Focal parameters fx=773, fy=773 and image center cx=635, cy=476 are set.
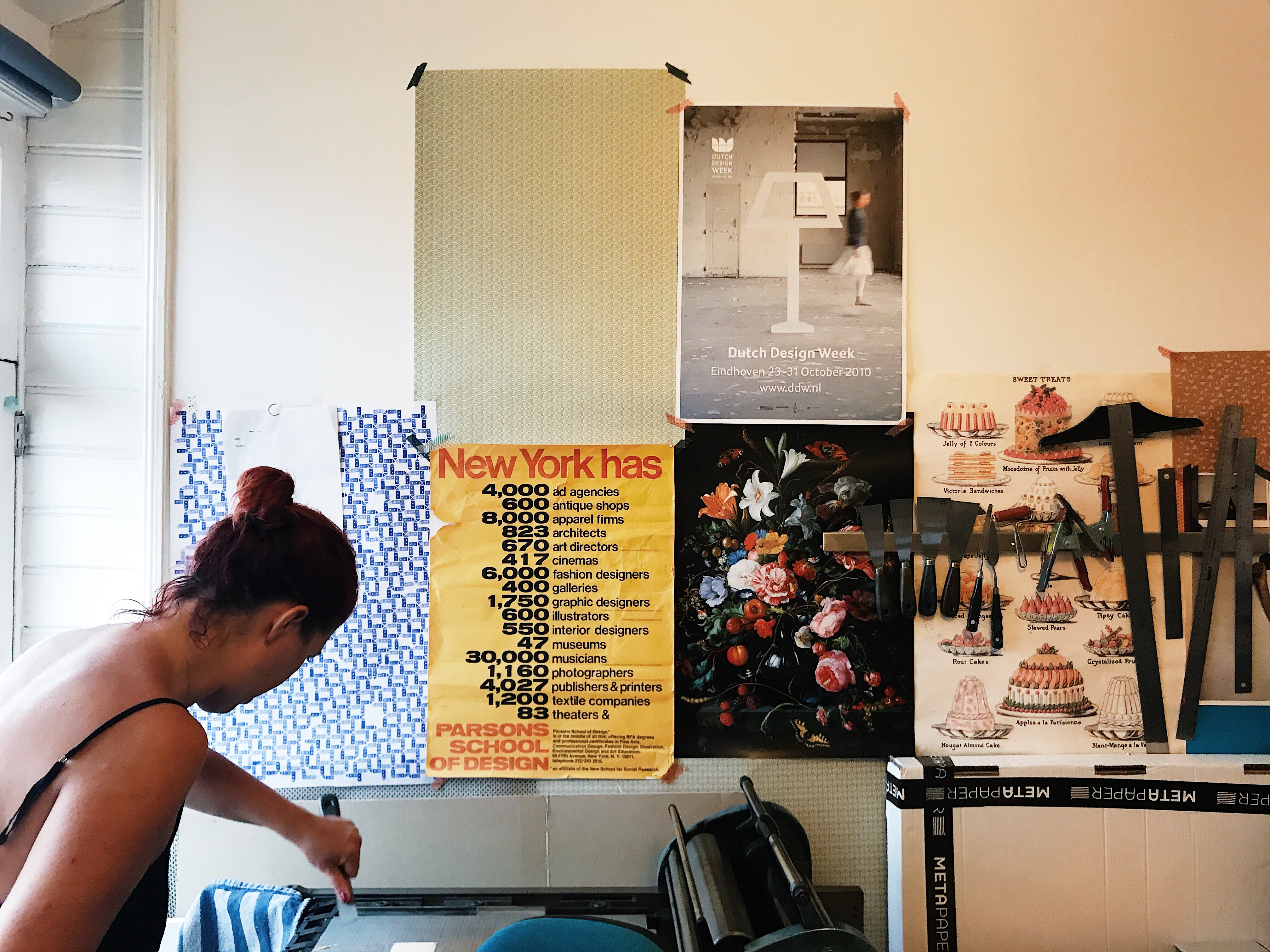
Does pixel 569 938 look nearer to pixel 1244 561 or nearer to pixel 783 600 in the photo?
pixel 783 600

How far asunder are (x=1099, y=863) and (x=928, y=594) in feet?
2.01

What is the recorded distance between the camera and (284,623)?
107 centimetres

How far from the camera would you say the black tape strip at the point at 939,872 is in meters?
1.50

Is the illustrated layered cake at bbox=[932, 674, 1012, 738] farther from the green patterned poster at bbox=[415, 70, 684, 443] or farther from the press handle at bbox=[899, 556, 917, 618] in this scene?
the green patterned poster at bbox=[415, 70, 684, 443]

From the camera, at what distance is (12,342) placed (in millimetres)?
1617

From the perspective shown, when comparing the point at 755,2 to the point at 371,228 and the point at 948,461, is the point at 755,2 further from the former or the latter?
the point at 948,461

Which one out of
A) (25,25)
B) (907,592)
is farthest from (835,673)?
(25,25)

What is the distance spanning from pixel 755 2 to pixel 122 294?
1.46 meters

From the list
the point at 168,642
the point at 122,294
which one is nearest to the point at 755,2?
the point at 122,294

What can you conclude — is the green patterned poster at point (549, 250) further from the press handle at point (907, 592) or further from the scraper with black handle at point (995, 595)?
the scraper with black handle at point (995, 595)

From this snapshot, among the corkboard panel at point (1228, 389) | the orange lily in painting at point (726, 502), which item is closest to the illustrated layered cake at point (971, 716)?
the orange lily in painting at point (726, 502)

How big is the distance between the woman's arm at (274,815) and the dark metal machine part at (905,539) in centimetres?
111

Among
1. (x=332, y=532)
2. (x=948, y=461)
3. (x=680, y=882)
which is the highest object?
(x=948, y=461)

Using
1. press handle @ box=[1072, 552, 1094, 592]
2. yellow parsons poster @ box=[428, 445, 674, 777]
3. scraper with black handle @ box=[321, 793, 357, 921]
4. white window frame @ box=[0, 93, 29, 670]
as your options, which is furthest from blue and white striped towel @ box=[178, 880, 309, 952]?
press handle @ box=[1072, 552, 1094, 592]
